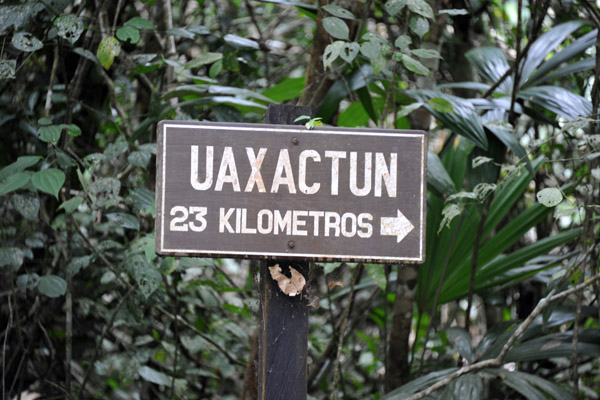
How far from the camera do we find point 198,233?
127 centimetres

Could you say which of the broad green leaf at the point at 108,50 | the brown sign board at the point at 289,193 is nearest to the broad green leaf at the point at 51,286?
the broad green leaf at the point at 108,50

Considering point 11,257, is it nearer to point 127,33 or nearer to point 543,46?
point 127,33

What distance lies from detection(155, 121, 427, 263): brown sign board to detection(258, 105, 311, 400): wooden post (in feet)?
0.37

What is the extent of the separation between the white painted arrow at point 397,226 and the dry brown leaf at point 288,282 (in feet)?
0.67

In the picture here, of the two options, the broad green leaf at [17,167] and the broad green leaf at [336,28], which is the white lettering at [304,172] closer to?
the broad green leaf at [336,28]

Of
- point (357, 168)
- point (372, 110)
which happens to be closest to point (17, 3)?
point (372, 110)

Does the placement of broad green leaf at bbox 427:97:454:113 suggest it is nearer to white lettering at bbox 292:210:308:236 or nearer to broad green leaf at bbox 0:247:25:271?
white lettering at bbox 292:210:308:236

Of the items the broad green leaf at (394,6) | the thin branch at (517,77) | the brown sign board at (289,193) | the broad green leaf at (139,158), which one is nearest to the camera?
the brown sign board at (289,193)

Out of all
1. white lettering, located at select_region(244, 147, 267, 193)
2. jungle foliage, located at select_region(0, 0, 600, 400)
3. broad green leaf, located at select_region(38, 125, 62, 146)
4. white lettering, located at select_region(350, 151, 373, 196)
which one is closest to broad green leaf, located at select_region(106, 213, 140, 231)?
jungle foliage, located at select_region(0, 0, 600, 400)

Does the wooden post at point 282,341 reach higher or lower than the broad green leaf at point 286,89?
lower

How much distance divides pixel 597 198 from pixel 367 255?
1.73m

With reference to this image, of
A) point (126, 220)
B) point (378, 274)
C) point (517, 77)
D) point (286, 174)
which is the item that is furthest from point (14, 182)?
point (517, 77)

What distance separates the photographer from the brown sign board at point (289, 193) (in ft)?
4.17

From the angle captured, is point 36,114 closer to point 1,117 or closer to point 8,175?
point 1,117
